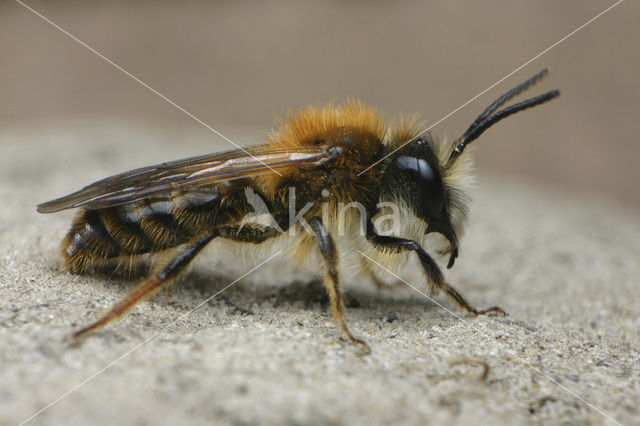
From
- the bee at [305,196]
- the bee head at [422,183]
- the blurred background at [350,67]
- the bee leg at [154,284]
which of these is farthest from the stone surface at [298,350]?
the blurred background at [350,67]

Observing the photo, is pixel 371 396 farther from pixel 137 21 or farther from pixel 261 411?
pixel 137 21

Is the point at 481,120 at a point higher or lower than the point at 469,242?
higher

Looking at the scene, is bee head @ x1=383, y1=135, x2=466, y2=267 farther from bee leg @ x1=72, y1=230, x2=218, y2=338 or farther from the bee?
bee leg @ x1=72, y1=230, x2=218, y2=338

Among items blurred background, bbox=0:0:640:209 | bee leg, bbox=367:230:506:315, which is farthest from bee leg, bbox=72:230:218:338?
blurred background, bbox=0:0:640:209

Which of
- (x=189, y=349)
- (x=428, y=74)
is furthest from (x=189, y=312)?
(x=428, y=74)

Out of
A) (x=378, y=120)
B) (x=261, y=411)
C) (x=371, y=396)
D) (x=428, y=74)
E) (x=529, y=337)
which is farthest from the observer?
(x=428, y=74)

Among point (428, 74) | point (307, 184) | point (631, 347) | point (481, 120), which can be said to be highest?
point (428, 74)
